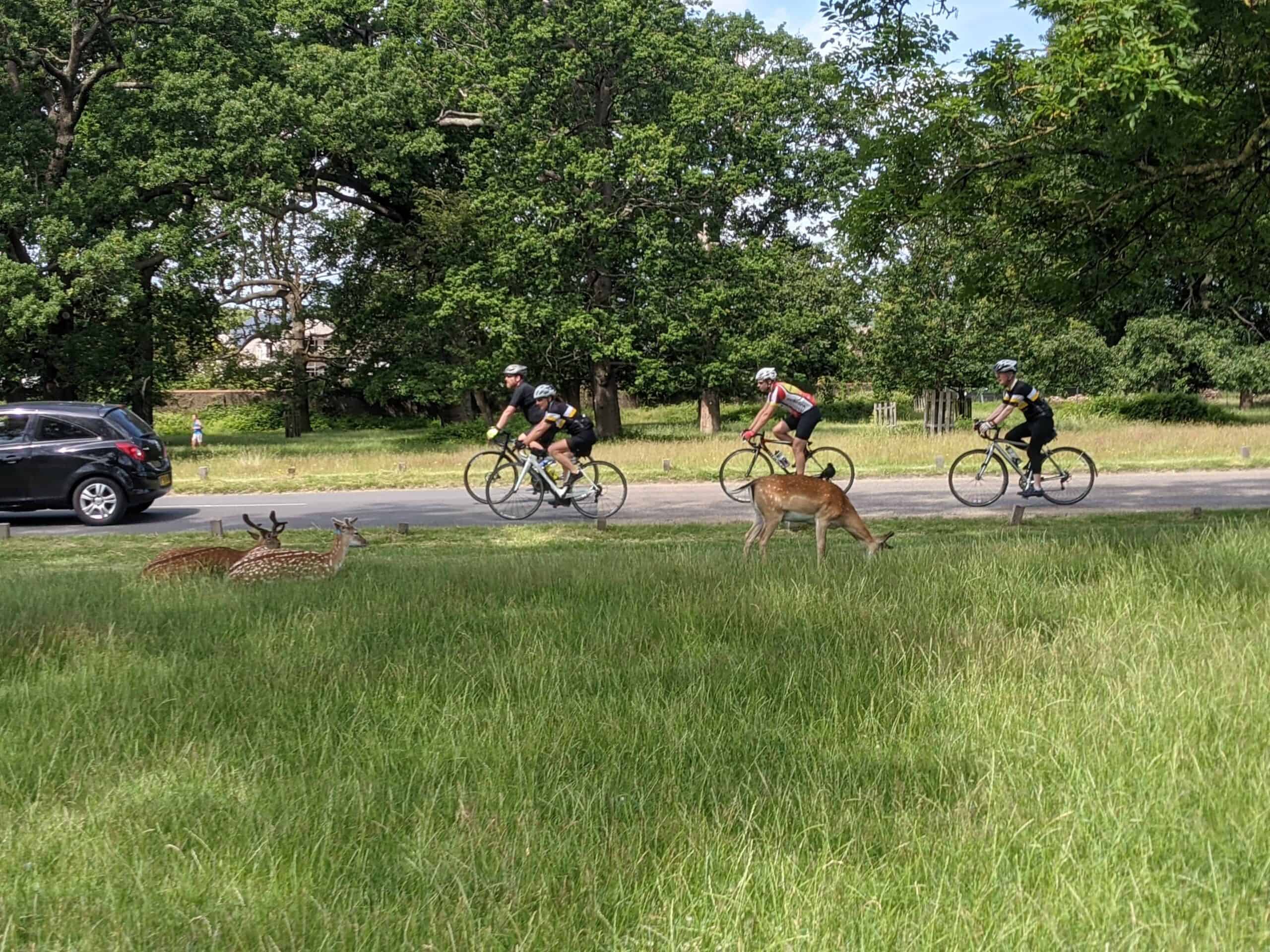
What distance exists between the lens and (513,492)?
15.2m

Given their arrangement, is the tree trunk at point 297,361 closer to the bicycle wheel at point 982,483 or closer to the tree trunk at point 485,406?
the tree trunk at point 485,406

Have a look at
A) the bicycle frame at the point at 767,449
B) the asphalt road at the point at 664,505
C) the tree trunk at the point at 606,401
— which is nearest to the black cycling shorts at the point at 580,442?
the asphalt road at the point at 664,505

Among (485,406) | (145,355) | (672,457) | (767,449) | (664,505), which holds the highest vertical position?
(145,355)

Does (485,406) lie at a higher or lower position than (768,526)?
higher

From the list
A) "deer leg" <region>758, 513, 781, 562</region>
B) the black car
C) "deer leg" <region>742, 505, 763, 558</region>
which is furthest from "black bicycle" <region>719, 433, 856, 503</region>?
the black car

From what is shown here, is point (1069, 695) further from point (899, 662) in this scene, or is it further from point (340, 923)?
point (340, 923)

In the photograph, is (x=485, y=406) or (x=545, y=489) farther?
(x=485, y=406)

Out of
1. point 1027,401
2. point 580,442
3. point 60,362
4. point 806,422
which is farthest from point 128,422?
point 60,362

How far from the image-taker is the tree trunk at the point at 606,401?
3594cm

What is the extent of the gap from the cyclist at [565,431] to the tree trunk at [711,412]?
2777cm

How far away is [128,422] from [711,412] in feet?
99.2

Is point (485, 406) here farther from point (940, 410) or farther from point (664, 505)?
point (664, 505)

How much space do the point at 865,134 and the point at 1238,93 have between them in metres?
4.06

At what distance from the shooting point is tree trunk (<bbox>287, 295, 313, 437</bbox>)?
39531mm
